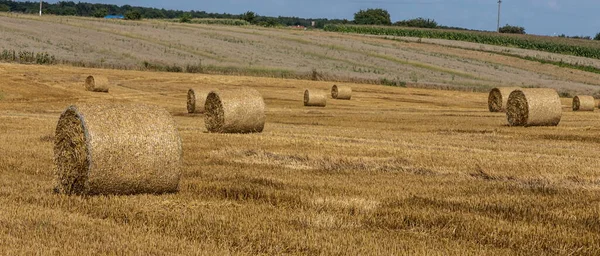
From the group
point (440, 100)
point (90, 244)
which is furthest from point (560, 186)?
point (440, 100)

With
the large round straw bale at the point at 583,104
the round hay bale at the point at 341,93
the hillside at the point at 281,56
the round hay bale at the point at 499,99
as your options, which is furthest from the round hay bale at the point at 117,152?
the hillside at the point at 281,56

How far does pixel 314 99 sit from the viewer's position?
3941 centimetres

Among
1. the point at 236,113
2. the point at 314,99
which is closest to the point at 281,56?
the point at 314,99

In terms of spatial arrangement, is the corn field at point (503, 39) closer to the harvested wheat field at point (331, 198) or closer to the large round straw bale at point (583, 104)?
the large round straw bale at point (583, 104)

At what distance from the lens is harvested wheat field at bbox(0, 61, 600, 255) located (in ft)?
31.0

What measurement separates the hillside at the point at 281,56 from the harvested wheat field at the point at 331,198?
104 feet

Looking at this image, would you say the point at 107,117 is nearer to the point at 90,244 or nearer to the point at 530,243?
the point at 90,244

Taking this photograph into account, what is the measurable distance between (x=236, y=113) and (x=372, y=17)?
16575cm

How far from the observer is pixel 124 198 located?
11.8 m

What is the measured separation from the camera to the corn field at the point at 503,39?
329 feet

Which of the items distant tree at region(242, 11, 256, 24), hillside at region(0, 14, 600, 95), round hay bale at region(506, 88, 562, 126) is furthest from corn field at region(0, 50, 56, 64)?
distant tree at region(242, 11, 256, 24)

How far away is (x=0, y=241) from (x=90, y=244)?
881mm

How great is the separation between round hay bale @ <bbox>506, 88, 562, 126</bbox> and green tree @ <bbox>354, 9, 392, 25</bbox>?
517ft

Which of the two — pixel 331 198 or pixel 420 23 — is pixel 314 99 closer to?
pixel 331 198
